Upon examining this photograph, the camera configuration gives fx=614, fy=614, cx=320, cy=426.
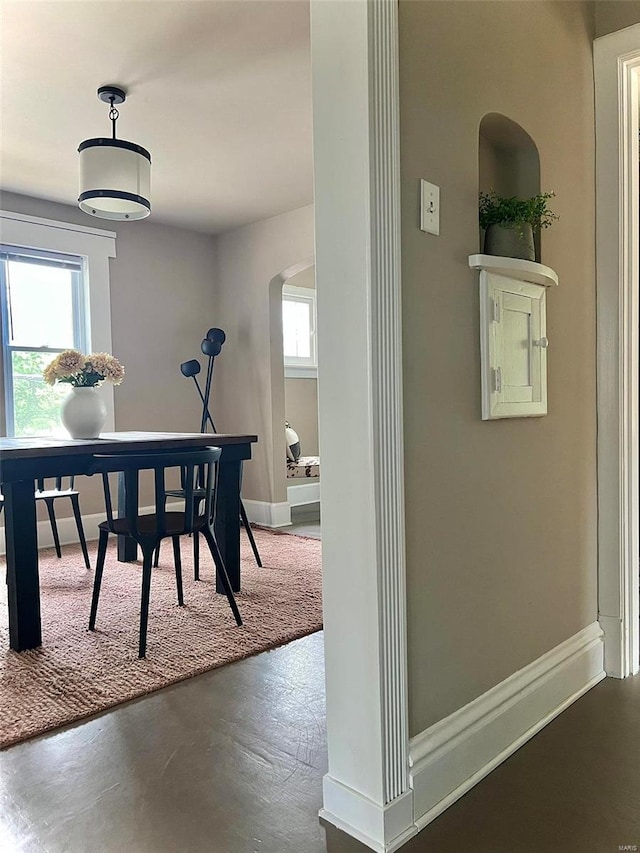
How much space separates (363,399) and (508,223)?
761 mm

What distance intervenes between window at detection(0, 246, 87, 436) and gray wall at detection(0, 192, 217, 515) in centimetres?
33

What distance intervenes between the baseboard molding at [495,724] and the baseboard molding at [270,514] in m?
3.10

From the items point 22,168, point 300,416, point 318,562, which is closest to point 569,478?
point 318,562

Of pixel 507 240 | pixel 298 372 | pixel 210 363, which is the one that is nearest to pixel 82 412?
pixel 210 363

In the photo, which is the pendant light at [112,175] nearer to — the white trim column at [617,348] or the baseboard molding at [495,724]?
the white trim column at [617,348]

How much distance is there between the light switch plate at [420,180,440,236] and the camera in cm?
137

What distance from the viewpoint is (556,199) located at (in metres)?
1.91

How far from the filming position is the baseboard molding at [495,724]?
4.54 ft

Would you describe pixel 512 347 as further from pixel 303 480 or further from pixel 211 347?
pixel 303 480

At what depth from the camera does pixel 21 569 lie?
97.0 inches

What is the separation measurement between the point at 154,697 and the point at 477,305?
1588mm

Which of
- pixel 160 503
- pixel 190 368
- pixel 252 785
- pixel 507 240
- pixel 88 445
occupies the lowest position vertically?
pixel 252 785

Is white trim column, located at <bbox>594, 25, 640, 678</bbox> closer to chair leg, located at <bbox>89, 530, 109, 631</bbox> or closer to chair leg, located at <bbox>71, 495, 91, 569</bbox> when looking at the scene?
chair leg, located at <bbox>89, 530, 109, 631</bbox>

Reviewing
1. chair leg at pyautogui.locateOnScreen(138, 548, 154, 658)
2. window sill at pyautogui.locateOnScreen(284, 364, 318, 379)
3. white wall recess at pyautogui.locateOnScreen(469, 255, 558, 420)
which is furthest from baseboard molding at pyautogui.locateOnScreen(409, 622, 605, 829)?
Result: window sill at pyautogui.locateOnScreen(284, 364, 318, 379)
